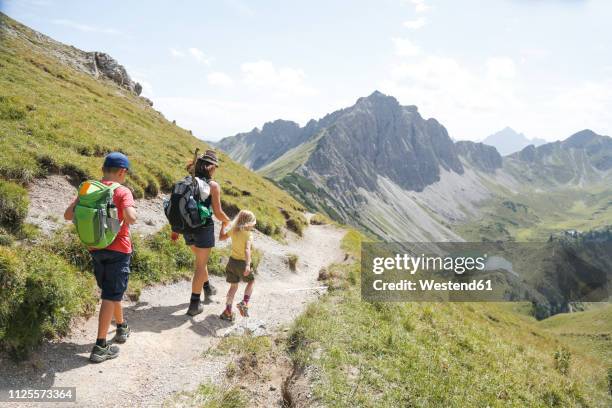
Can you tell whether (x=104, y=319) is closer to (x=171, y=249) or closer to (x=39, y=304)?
(x=39, y=304)

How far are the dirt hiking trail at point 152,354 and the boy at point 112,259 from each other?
513 mm

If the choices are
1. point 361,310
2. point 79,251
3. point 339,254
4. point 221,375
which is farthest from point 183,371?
point 339,254

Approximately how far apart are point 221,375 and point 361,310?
5.81 meters

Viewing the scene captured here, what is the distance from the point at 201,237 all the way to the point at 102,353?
3.74 metres

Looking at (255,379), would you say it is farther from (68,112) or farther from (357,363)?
(68,112)

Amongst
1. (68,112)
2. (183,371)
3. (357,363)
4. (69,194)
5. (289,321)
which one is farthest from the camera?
(68,112)

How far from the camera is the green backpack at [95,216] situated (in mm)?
7289

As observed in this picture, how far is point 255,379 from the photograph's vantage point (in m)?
8.81

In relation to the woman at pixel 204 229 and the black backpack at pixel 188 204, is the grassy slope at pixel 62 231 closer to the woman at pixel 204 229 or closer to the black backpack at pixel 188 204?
the woman at pixel 204 229

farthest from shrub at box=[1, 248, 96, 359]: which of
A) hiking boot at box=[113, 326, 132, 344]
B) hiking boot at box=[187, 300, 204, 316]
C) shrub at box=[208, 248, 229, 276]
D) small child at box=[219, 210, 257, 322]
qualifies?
shrub at box=[208, 248, 229, 276]

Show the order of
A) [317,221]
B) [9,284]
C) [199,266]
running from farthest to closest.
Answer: [317,221] → [199,266] → [9,284]

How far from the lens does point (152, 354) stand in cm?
870

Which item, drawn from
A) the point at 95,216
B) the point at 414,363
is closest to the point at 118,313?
the point at 95,216

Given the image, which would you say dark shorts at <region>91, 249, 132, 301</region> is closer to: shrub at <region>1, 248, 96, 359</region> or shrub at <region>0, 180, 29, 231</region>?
shrub at <region>1, 248, 96, 359</region>
